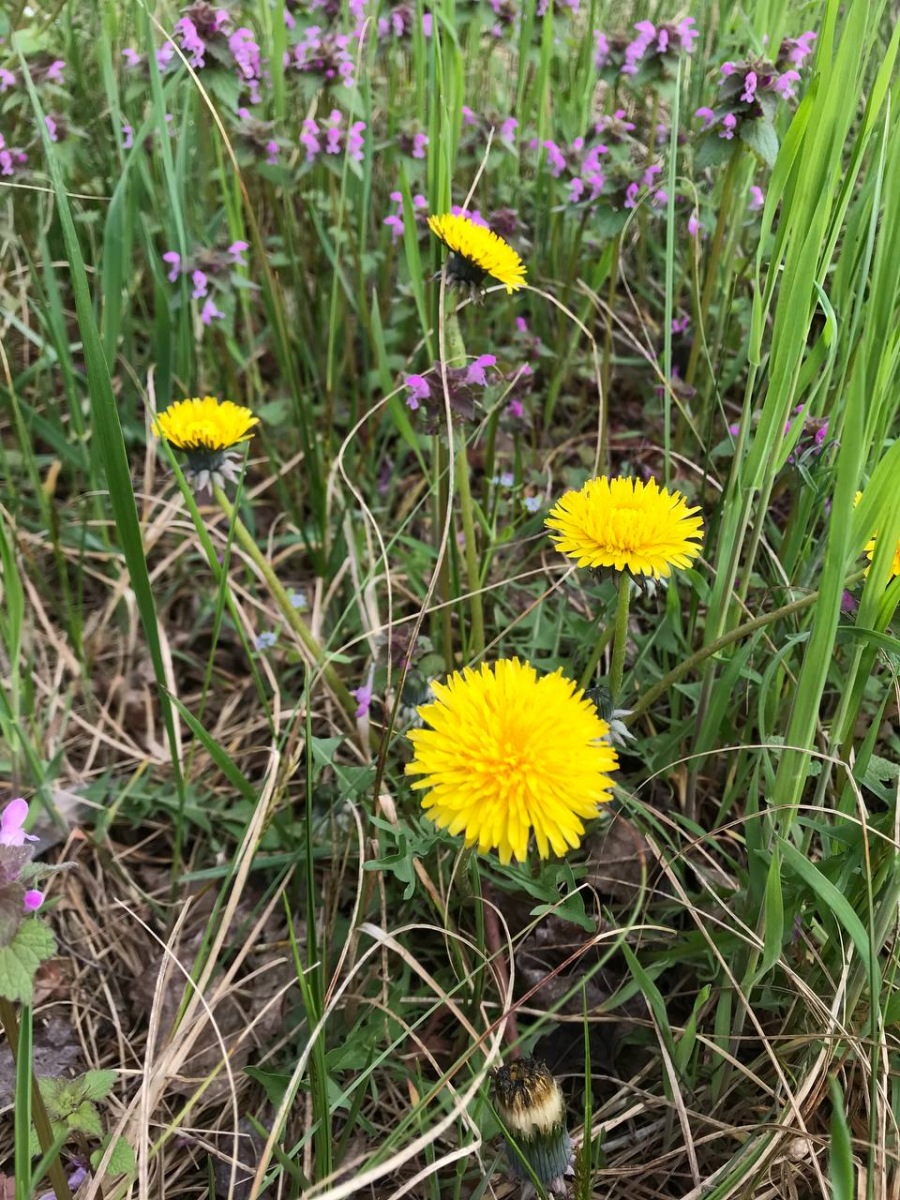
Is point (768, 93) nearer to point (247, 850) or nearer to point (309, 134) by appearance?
point (309, 134)

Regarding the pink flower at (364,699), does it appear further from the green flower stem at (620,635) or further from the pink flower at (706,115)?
the pink flower at (706,115)

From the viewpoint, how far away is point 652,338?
5.78ft

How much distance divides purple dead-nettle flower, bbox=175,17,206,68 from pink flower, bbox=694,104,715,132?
85 cm

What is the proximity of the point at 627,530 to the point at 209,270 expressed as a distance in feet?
3.69

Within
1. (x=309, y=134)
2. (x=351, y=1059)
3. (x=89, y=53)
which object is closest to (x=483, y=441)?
(x=309, y=134)

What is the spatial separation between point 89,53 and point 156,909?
2.05m

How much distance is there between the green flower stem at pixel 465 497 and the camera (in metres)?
0.99

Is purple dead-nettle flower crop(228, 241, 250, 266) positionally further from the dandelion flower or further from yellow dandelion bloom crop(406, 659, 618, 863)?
yellow dandelion bloom crop(406, 659, 618, 863)

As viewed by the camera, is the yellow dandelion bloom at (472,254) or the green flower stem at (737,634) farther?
the yellow dandelion bloom at (472,254)

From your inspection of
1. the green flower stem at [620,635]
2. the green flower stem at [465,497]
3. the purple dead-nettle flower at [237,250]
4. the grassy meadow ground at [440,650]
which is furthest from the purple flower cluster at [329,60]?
the green flower stem at [620,635]

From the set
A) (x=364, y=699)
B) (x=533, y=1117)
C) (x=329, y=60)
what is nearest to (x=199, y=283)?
(x=329, y=60)

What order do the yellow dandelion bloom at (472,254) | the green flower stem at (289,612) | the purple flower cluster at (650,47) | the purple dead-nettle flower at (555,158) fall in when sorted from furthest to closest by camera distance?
1. the purple dead-nettle flower at (555,158)
2. the purple flower cluster at (650,47)
3. the green flower stem at (289,612)
4. the yellow dandelion bloom at (472,254)

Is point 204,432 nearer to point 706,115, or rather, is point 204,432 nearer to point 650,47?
point 706,115

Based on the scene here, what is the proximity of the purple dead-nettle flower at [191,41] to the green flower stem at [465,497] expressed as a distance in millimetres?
812
